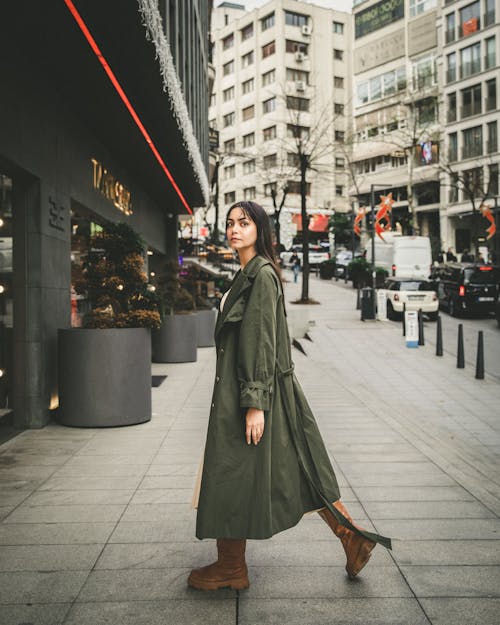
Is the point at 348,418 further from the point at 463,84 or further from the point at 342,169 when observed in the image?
the point at 342,169

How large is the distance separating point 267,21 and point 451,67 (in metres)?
27.0

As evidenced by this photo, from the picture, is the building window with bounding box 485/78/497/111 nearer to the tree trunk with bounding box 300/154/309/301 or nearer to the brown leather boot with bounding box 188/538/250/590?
the tree trunk with bounding box 300/154/309/301

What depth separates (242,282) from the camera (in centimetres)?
323

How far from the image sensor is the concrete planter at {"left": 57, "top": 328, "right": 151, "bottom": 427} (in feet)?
24.1

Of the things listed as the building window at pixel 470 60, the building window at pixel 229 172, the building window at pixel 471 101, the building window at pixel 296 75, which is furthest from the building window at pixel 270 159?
the building window at pixel 470 60

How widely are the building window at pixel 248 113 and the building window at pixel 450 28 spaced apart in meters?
25.3

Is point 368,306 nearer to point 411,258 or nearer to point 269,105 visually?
point 411,258

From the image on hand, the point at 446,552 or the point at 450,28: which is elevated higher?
the point at 450,28

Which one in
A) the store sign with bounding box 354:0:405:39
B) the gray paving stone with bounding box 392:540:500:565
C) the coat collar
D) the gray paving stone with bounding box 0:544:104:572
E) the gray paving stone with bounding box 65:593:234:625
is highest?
the store sign with bounding box 354:0:405:39

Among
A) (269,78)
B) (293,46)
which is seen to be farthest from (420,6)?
(269,78)

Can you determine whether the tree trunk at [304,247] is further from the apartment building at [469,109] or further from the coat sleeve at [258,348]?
the coat sleeve at [258,348]

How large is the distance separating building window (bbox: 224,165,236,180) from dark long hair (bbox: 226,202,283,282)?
73798mm

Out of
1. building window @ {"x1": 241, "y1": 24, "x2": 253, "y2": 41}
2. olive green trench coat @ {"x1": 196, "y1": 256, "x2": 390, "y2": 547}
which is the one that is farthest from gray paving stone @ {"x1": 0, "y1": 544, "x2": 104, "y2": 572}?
building window @ {"x1": 241, "y1": 24, "x2": 253, "y2": 41}

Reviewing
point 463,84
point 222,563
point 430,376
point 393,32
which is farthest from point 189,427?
point 393,32
